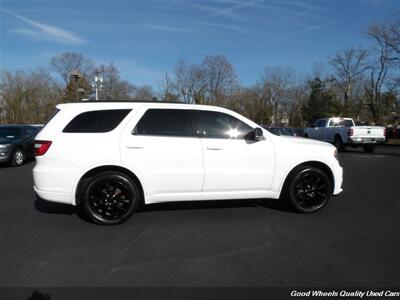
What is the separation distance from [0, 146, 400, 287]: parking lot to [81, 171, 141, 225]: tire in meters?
0.17

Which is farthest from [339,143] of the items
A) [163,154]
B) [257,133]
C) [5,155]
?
[5,155]

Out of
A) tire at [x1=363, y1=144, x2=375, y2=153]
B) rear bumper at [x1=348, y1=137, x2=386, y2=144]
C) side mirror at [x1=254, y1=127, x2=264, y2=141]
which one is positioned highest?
side mirror at [x1=254, y1=127, x2=264, y2=141]

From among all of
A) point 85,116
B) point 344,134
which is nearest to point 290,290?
point 85,116

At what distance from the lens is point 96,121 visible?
4699 millimetres

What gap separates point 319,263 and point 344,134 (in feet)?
51.8

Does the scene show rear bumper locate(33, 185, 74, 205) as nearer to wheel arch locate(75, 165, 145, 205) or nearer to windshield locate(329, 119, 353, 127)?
wheel arch locate(75, 165, 145, 205)

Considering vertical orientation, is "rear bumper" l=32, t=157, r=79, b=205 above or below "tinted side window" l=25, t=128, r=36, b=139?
below

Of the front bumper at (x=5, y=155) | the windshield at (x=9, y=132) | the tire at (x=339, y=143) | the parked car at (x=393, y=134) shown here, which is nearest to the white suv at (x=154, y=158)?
the front bumper at (x=5, y=155)

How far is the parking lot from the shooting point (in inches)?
125

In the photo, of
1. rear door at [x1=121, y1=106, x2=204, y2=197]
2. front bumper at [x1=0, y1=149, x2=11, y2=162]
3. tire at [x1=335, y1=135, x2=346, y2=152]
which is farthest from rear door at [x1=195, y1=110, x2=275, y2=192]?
tire at [x1=335, y1=135, x2=346, y2=152]

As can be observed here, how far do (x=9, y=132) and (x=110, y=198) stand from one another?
10.5m

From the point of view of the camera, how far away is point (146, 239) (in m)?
4.16

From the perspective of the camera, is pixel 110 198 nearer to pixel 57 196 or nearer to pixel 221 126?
pixel 57 196

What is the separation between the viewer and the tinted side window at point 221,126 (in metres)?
4.92
